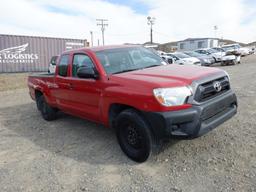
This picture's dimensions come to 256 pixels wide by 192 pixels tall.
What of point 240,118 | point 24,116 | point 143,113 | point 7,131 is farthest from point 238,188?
point 24,116

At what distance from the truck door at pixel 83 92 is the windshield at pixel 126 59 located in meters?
0.27

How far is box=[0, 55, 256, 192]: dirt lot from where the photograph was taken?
10.0 ft

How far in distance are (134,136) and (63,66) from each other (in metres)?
2.48

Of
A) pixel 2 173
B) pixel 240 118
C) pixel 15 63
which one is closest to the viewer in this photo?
pixel 2 173

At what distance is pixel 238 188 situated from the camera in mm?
2812

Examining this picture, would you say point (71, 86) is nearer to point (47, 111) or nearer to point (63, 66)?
point (63, 66)

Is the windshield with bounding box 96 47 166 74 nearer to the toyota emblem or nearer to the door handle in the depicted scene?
the door handle

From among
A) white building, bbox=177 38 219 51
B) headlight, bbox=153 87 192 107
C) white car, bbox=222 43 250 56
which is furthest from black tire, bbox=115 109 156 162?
white building, bbox=177 38 219 51

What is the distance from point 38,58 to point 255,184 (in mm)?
22901

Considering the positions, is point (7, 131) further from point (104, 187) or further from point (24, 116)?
point (104, 187)

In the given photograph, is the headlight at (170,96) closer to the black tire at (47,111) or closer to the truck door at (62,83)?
the truck door at (62,83)

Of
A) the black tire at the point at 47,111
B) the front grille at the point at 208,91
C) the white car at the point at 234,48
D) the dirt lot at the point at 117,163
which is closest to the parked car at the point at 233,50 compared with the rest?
the white car at the point at 234,48

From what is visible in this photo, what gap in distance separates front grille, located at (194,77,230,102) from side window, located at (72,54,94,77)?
1925 mm

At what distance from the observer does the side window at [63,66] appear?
5.01 m
